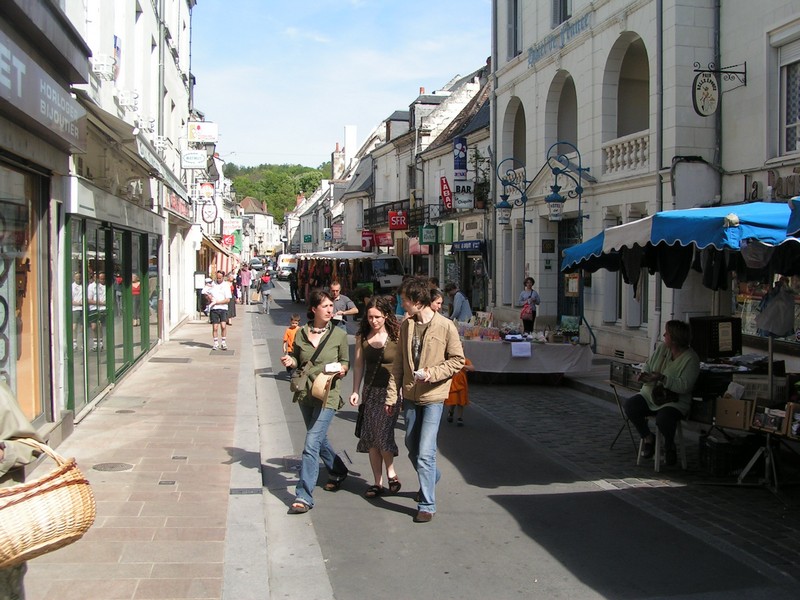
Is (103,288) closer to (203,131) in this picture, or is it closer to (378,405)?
(378,405)

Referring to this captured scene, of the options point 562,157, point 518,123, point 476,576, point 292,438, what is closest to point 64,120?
point 292,438

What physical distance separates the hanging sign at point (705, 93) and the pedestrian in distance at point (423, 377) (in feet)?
28.1

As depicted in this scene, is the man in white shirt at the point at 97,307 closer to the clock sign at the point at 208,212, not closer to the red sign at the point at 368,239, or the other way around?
the clock sign at the point at 208,212

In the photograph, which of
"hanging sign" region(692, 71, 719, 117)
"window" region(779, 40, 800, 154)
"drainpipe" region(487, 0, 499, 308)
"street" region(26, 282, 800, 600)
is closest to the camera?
"street" region(26, 282, 800, 600)

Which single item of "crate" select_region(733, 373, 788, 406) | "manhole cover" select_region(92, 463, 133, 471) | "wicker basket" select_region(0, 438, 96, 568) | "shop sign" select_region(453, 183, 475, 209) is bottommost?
"manhole cover" select_region(92, 463, 133, 471)

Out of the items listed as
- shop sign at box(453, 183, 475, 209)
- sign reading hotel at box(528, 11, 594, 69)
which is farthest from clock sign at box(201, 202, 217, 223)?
sign reading hotel at box(528, 11, 594, 69)

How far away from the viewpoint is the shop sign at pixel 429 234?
32.0 metres

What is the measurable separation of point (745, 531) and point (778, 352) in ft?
23.3

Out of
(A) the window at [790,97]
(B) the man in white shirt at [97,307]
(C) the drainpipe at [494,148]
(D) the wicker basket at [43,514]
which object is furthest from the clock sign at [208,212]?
(D) the wicker basket at [43,514]

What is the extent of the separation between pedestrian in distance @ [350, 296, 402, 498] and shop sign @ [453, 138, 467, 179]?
64.8ft

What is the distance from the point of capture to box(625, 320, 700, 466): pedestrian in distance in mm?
7629

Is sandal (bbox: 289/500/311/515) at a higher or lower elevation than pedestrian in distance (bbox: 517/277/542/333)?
lower

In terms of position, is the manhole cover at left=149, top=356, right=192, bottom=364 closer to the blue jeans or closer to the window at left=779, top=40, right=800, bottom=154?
the blue jeans

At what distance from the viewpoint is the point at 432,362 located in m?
6.16
